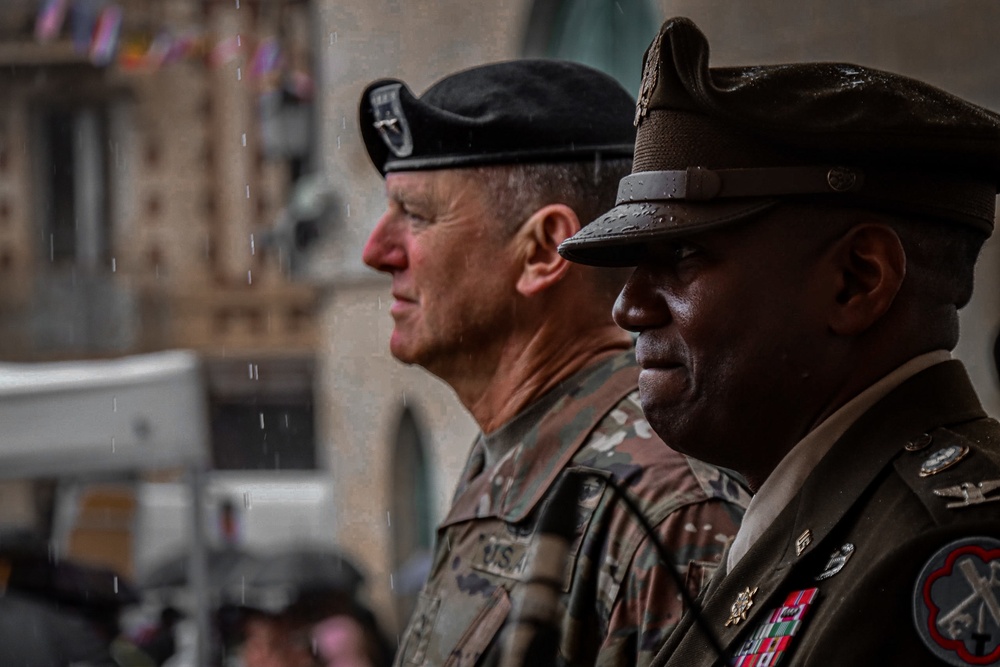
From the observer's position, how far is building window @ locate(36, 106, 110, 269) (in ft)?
74.5

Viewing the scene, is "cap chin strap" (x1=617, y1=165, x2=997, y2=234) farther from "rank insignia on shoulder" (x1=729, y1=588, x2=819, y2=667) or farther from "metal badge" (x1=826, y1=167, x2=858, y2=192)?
"rank insignia on shoulder" (x1=729, y1=588, x2=819, y2=667)

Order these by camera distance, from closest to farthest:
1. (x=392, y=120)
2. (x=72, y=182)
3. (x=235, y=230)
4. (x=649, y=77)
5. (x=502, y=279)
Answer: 1. (x=649, y=77)
2. (x=502, y=279)
3. (x=392, y=120)
4. (x=235, y=230)
5. (x=72, y=182)

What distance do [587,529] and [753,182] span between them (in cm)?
84

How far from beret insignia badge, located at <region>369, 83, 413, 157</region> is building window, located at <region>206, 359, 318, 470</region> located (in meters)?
18.3

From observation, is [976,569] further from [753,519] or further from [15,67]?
[15,67]

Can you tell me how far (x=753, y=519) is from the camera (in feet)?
6.52

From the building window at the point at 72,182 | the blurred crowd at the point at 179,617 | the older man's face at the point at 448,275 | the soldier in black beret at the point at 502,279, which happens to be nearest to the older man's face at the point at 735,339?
the soldier in black beret at the point at 502,279

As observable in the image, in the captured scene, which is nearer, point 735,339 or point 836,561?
point 836,561

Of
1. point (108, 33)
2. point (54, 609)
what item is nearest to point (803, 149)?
point (54, 609)

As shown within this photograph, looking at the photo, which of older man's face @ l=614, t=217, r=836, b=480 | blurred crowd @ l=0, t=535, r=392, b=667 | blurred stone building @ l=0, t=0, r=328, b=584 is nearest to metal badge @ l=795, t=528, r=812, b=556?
older man's face @ l=614, t=217, r=836, b=480

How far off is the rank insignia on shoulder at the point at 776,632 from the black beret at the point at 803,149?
45cm

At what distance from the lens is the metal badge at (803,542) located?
5.91 feet

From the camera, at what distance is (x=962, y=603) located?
1566 mm

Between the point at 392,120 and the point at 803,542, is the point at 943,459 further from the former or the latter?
the point at 392,120
